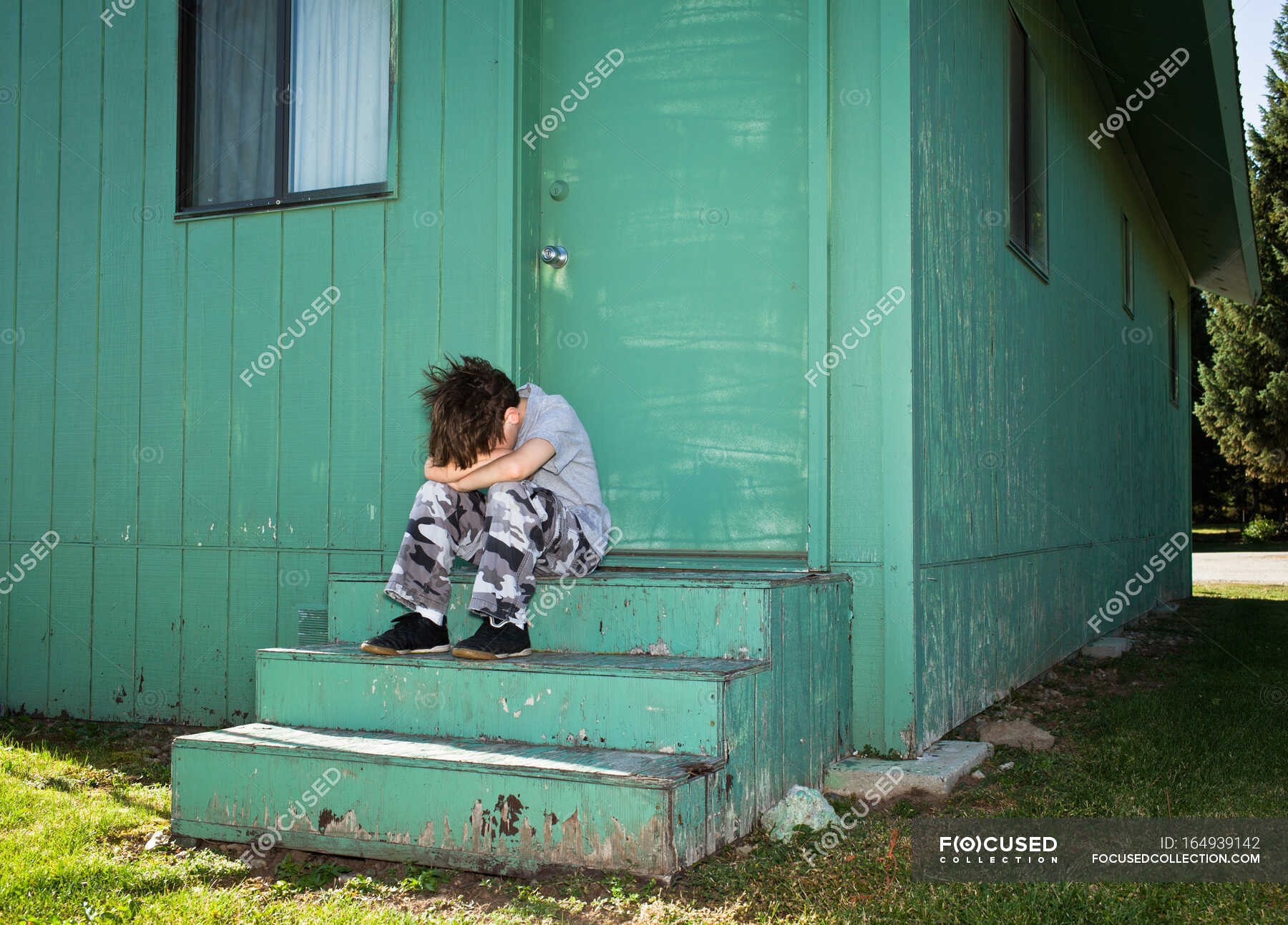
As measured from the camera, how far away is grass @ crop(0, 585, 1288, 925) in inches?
91.5

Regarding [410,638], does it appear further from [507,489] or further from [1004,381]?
[1004,381]

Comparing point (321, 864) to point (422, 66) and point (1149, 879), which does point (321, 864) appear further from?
point (422, 66)

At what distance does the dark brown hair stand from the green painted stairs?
0.48 m

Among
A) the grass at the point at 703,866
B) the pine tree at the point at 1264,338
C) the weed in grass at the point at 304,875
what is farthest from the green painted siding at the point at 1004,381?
the pine tree at the point at 1264,338

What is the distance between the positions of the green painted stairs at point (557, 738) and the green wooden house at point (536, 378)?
0.5 inches

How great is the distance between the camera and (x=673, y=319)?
4.02 metres

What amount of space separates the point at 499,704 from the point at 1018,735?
220 centimetres

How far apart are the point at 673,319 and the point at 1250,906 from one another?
256 centimetres

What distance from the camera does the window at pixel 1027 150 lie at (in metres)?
5.27

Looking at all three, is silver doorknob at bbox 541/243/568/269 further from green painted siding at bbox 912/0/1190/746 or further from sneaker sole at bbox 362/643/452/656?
sneaker sole at bbox 362/643/452/656

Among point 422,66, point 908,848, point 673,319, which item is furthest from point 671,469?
point 422,66

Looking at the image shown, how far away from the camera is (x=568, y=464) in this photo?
138 inches

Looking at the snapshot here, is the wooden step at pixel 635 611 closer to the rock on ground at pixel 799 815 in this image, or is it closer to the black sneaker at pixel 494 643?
the black sneaker at pixel 494 643

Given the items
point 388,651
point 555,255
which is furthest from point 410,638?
point 555,255
